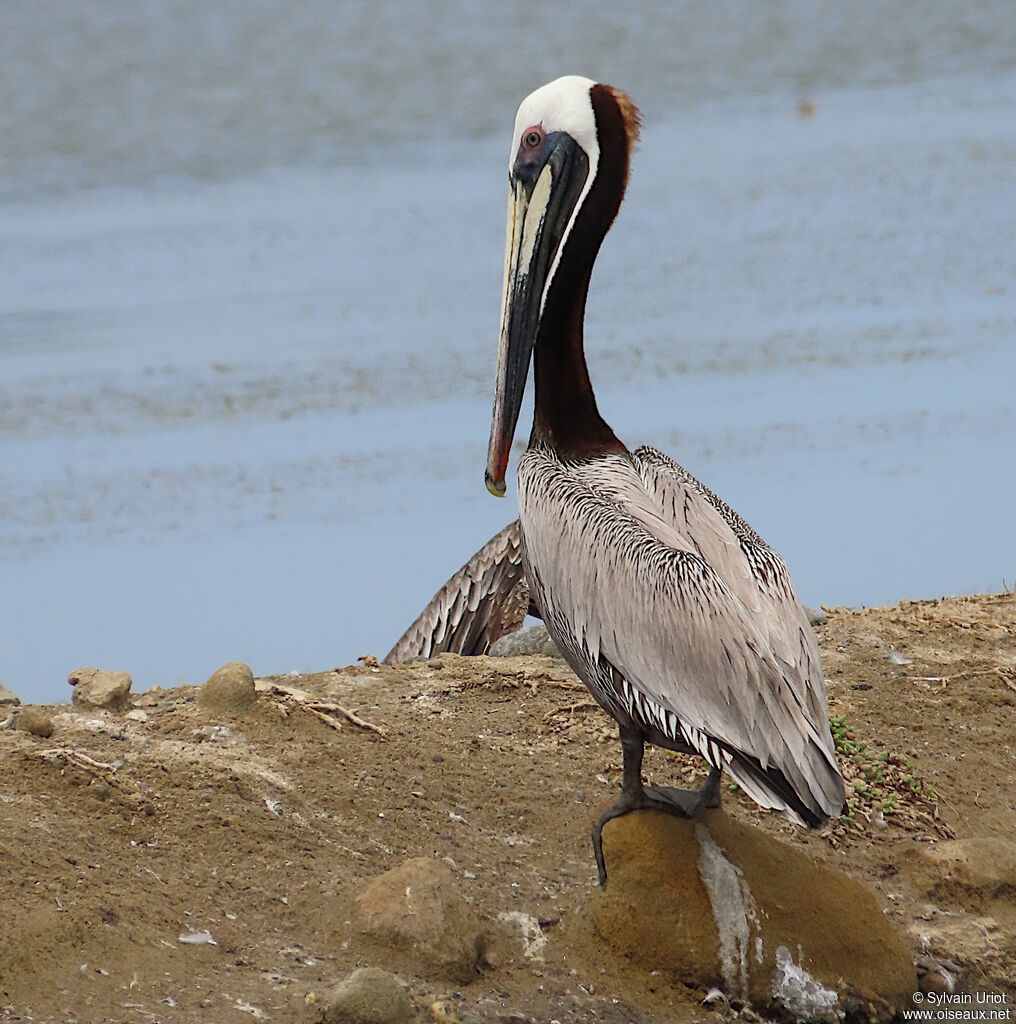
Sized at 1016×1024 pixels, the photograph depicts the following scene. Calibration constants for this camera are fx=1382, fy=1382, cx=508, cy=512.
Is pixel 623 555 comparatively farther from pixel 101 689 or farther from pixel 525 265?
pixel 101 689

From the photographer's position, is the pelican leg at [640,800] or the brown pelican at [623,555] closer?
the brown pelican at [623,555]

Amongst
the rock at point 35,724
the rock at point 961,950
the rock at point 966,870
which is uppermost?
the rock at point 35,724

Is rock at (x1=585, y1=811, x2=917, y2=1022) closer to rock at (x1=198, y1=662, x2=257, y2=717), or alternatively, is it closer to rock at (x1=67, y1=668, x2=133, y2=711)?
rock at (x1=198, y1=662, x2=257, y2=717)

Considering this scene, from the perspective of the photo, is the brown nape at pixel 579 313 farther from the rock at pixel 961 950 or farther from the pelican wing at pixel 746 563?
the rock at pixel 961 950

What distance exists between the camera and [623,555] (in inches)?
157

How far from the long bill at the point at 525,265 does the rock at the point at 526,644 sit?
1.54 metres

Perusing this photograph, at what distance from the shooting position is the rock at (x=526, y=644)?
6043mm

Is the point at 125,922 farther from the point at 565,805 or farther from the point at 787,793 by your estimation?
the point at 787,793

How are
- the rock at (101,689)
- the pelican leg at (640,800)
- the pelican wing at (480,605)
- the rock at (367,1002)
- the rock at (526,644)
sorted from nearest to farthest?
the rock at (367,1002)
the pelican leg at (640,800)
the rock at (101,689)
the rock at (526,644)
the pelican wing at (480,605)

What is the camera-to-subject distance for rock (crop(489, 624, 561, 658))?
6.04 m

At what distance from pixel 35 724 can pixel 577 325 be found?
7.53 ft

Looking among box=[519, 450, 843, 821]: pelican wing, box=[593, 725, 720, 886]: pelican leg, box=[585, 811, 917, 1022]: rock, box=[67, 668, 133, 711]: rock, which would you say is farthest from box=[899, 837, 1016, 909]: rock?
box=[67, 668, 133, 711]: rock

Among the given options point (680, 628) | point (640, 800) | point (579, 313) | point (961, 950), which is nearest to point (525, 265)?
point (579, 313)

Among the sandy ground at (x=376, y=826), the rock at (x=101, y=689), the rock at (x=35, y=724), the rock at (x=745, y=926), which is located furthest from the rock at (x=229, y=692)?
the rock at (x=745, y=926)
